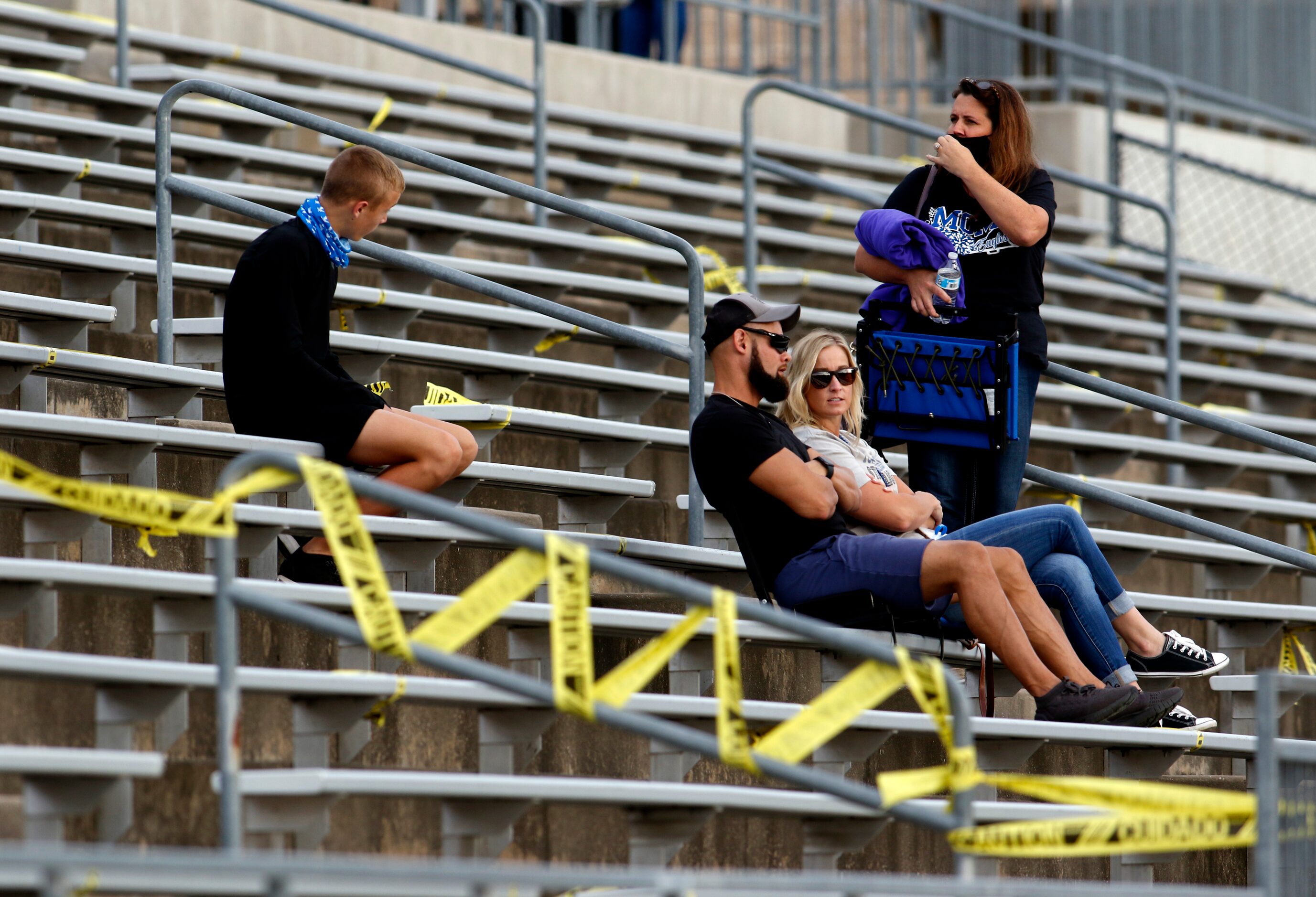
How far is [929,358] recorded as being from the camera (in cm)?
571

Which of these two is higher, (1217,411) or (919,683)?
(1217,411)

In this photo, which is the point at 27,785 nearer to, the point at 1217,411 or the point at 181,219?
the point at 181,219

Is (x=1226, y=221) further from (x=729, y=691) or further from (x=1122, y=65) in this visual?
(x=729, y=691)

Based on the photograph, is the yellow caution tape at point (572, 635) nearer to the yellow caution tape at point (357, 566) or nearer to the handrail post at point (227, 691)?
the yellow caution tape at point (357, 566)

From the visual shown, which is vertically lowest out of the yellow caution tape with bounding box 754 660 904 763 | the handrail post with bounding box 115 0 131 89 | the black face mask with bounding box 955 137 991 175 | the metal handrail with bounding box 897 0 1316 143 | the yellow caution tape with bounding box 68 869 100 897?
the yellow caution tape with bounding box 68 869 100 897

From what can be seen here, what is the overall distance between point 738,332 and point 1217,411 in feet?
14.9

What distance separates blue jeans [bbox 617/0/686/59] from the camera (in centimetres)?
1226

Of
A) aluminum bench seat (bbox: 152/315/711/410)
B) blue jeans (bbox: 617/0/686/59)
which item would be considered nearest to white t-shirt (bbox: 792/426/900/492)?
aluminum bench seat (bbox: 152/315/711/410)

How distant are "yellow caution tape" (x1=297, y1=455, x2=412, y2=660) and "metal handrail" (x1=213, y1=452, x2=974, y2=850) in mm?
37

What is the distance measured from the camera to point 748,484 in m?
5.29

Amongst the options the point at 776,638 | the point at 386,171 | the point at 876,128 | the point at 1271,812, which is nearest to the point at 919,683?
the point at 1271,812

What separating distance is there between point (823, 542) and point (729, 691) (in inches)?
56.5

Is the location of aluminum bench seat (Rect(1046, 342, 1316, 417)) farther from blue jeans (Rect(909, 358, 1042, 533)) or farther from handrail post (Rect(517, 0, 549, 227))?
blue jeans (Rect(909, 358, 1042, 533))

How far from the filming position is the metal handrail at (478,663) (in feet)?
12.1
